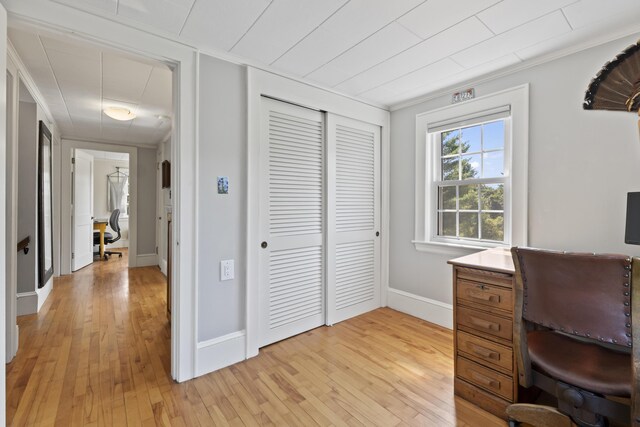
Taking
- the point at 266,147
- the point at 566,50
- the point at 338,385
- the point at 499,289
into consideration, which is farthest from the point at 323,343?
the point at 566,50

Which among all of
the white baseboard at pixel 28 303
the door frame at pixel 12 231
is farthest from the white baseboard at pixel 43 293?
the door frame at pixel 12 231

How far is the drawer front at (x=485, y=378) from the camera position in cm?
166

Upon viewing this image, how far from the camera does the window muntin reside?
2.56m

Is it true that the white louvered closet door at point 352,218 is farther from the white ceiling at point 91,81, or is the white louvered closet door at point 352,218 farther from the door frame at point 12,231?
the door frame at point 12,231

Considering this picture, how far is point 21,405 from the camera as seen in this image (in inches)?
67.6

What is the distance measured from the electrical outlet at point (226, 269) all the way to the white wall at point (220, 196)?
0.09 ft

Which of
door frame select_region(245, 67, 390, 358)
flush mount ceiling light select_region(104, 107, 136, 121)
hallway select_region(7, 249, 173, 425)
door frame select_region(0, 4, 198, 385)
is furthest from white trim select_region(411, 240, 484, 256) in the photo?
flush mount ceiling light select_region(104, 107, 136, 121)

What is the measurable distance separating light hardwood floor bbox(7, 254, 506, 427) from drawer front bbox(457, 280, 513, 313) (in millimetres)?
618

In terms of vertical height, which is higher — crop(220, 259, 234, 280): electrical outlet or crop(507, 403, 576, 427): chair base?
crop(220, 259, 234, 280): electrical outlet

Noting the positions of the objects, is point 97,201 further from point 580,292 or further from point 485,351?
point 580,292

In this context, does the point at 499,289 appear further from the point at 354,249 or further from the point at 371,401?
the point at 354,249

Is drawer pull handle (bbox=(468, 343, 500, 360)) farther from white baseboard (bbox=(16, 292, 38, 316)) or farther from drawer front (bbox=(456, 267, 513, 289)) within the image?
white baseboard (bbox=(16, 292, 38, 316))

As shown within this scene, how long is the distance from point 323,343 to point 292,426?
0.97 metres

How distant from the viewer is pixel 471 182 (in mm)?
2711
